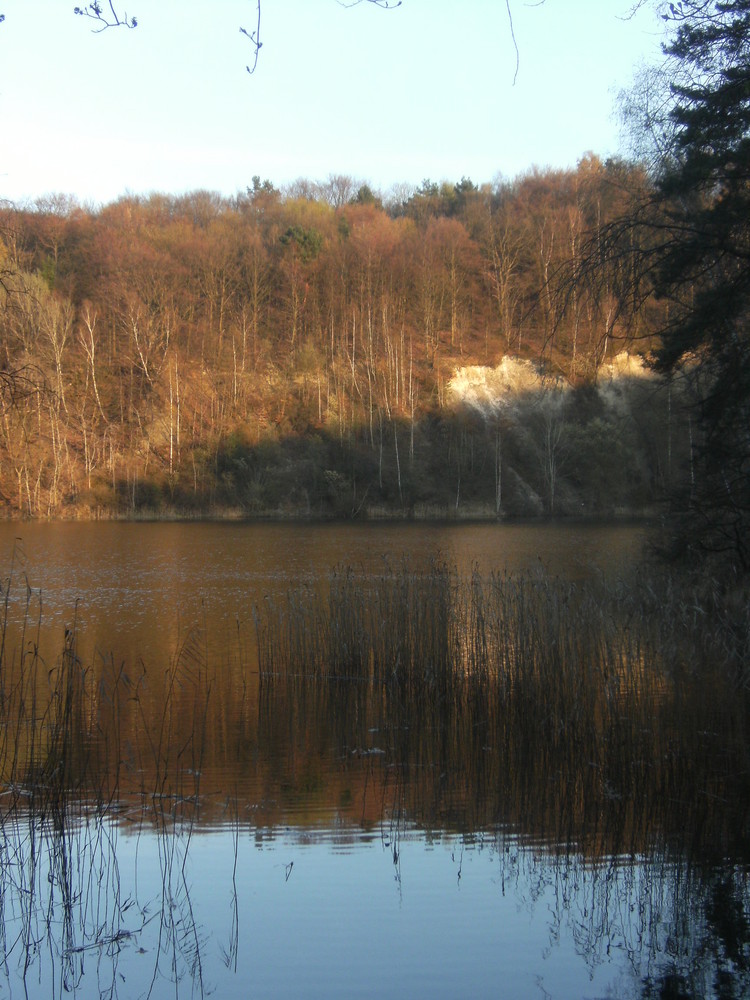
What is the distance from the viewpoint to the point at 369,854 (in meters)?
5.67

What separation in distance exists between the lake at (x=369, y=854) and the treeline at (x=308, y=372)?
33.7 metres

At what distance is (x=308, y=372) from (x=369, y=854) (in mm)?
46051

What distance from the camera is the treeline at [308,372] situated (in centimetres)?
4419

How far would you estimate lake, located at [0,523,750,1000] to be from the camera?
432 centimetres

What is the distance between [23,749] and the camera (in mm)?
7691

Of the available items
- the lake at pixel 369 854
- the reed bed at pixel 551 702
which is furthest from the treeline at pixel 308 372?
the lake at pixel 369 854

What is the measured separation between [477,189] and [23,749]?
68.2 metres

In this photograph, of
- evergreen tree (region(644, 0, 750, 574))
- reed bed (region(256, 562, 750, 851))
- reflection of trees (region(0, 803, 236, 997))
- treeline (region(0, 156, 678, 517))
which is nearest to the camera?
reflection of trees (region(0, 803, 236, 997))

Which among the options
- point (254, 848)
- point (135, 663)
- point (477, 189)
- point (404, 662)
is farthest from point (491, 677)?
point (477, 189)

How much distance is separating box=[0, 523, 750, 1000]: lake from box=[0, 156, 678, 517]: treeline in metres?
33.7

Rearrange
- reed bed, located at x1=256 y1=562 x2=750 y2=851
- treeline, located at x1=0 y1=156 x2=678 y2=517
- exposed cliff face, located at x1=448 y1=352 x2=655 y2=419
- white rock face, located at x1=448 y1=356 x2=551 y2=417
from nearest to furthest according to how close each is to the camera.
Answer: reed bed, located at x1=256 y1=562 x2=750 y2=851 → treeline, located at x1=0 y1=156 x2=678 y2=517 → exposed cliff face, located at x1=448 y1=352 x2=655 y2=419 → white rock face, located at x1=448 y1=356 x2=551 y2=417

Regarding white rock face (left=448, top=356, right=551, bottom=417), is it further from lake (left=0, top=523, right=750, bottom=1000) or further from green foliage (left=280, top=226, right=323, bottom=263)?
lake (left=0, top=523, right=750, bottom=1000)

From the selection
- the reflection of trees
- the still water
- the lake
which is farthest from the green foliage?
the reflection of trees

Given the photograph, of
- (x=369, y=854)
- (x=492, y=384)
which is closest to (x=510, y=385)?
(x=492, y=384)
